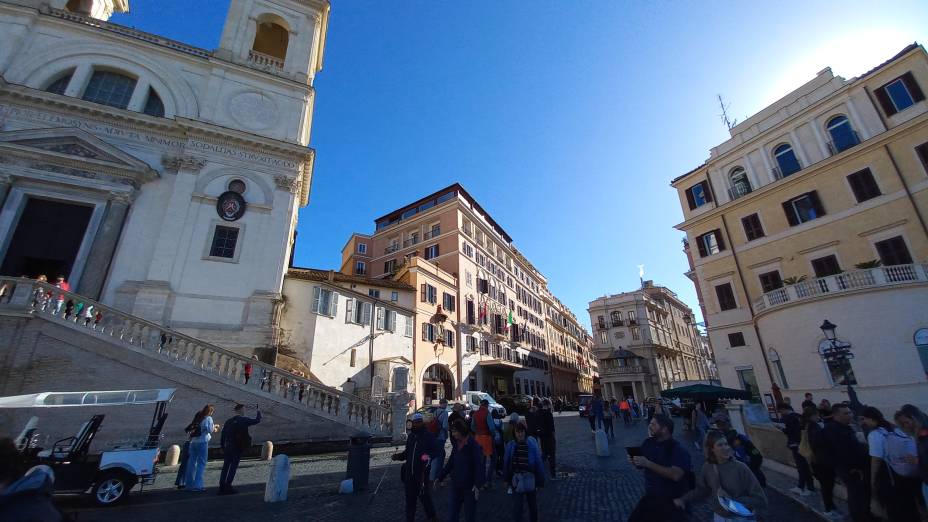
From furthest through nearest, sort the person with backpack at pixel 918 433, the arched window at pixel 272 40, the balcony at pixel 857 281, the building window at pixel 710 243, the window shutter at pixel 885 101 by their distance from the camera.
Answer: the arched window at pixel 272 40, the building window at pixel 710 243, the window shutter at pixel 885 101, the balcony at pixel 857 281, the person with backpack at pixel 918 433

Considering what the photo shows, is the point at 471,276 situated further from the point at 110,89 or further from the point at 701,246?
the point at 110,89

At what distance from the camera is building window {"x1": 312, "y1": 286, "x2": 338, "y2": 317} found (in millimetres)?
20406

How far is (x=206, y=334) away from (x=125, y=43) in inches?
665

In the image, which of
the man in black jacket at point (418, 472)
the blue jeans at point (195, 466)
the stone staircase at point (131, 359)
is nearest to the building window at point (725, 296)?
the stone staircase at point (131, 359)

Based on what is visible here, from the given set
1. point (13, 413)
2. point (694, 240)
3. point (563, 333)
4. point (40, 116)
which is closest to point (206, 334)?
point (13, 413)

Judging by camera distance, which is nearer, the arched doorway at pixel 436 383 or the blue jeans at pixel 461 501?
the blue jeans at pixel 461 501

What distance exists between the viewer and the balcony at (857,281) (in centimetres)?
1557

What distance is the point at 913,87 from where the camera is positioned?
19453 millimetres

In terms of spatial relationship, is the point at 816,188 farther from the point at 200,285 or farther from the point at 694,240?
the point at 200,285

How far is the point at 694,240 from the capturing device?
26875 mm

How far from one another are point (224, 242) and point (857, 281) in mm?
28270

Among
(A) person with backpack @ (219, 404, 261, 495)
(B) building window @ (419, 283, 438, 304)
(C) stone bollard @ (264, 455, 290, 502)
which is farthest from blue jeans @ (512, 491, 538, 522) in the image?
(B) building window @ (419, 283, 438, 304)

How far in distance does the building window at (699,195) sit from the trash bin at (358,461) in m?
28.0

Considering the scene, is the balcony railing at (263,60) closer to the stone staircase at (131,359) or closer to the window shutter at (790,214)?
the stone staircase at (131,359)
